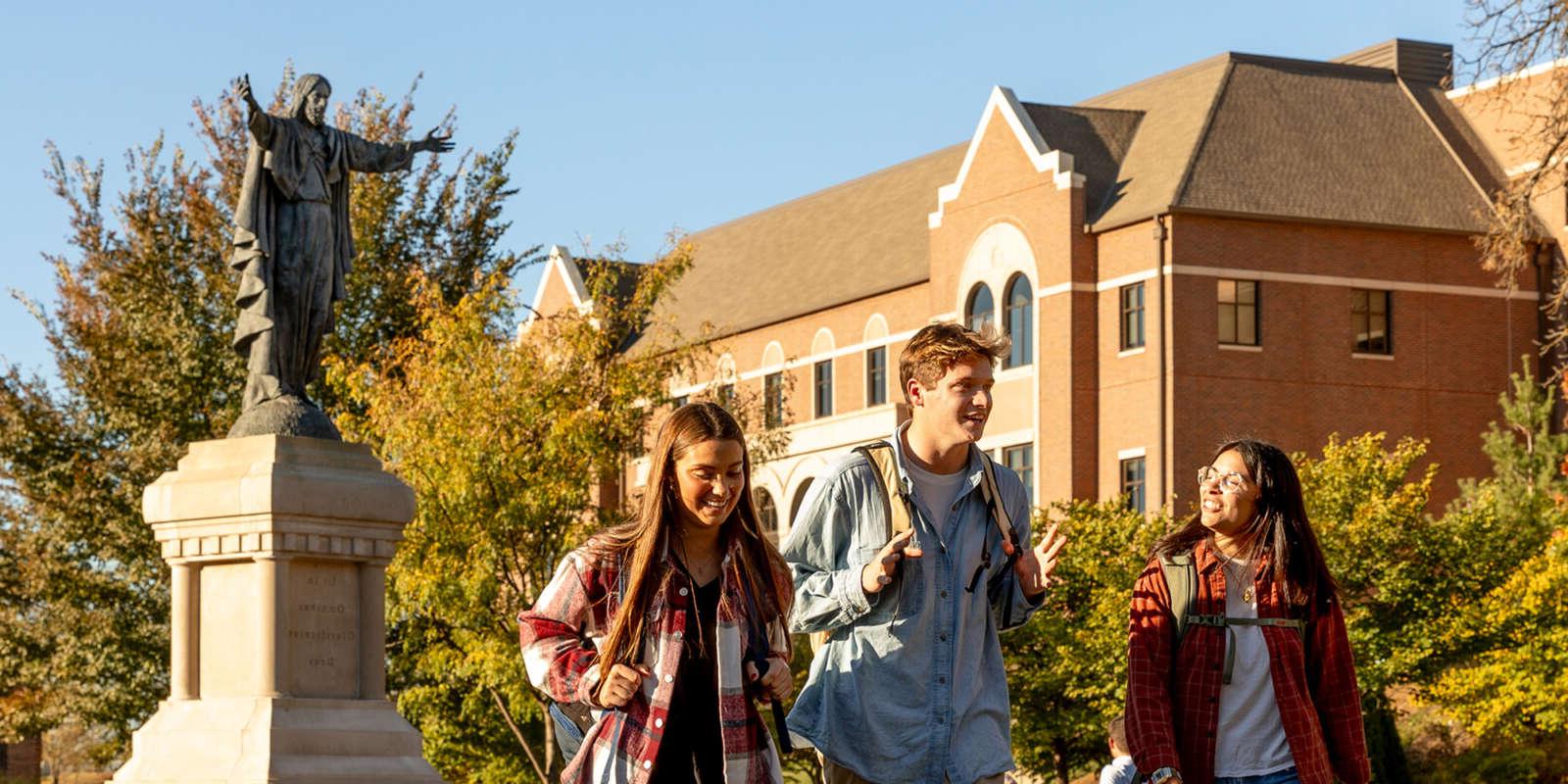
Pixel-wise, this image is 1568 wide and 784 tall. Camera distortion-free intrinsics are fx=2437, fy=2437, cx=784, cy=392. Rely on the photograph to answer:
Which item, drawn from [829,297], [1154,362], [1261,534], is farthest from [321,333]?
[829,297]

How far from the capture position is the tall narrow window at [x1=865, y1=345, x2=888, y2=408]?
55094 millimetres

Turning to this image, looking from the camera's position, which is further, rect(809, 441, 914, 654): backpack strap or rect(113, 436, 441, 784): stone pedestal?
rect(113, 436, 441, 784): stone pedestal

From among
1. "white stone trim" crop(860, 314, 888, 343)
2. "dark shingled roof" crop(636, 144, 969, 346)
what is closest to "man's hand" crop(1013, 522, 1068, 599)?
"dark shingled roof" crop(636, 144, 969, 346)

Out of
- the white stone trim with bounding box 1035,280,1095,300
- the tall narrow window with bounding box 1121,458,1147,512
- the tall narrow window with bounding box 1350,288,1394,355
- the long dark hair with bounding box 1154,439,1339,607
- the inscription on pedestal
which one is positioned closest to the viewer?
the long dark hair with bounding box 1154,439,1339,607

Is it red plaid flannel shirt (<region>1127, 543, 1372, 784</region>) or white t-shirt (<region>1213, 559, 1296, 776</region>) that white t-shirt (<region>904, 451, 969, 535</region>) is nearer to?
red plaid flannel shirt (<region>1127, 543, 1372, 784</region>)

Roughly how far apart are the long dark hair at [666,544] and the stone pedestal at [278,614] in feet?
32.9

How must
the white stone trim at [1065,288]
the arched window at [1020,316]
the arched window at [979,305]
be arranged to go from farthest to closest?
the arched window at [979,305], the arched window at [1020,316], the white stone trim at [1065,288]

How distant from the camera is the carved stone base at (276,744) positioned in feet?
53.5

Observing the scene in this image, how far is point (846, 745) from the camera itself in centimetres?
723

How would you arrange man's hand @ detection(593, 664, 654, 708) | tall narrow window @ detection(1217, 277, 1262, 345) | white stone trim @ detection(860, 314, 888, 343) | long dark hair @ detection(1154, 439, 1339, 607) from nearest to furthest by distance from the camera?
man's hand @ detection(593, 664, 654, 708), long dark hair @ detection(1154, 439, 1339, 607), tall narrow window @ detection(1217, 277, 1262, 345), white stone trim @ detection(860, 314, 888, 343)

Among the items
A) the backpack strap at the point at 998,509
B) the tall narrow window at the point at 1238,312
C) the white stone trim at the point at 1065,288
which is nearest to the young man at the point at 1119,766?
the backpack strap at the point at 998,509

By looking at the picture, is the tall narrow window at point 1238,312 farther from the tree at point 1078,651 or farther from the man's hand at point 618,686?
the man's hand at point 618,686

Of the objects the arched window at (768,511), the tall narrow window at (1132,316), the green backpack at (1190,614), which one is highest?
the tall narrow window at (1132,316)

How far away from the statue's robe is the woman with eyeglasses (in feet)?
35.8
